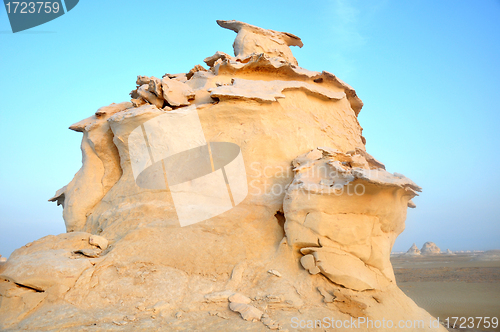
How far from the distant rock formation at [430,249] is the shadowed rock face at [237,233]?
26770 millimetres

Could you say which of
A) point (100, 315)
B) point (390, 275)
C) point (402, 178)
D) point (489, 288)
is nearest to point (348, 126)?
point (402, 178)

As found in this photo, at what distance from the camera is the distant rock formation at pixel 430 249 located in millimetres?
27709

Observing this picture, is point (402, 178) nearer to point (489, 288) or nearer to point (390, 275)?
point (390, 275)

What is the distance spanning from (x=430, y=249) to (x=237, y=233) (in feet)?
95.3

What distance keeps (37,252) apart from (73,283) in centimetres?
75

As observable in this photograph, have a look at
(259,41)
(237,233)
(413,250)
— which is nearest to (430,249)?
(413,250)

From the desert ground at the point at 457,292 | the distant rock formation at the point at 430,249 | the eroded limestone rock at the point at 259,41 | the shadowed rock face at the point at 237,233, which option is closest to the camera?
the shadowed rock face at the point at 237,233

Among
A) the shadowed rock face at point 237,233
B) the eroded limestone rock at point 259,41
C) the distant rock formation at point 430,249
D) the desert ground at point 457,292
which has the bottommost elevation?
the distant rock formation at point 430,249

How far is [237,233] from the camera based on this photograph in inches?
171

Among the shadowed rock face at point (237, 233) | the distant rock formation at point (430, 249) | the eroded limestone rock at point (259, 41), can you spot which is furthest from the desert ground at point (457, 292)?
the distant rock formation at point (430, 249)

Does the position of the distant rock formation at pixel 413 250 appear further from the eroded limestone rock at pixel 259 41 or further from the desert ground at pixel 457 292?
the eroded limestone rock at pixel 259 41

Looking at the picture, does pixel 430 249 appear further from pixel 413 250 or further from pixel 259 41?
pixel 259 41

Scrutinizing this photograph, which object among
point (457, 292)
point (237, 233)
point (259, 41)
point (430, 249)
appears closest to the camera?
point (237, 233)

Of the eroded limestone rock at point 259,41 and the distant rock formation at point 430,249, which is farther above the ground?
the eroded limestone rock at point 259,41
